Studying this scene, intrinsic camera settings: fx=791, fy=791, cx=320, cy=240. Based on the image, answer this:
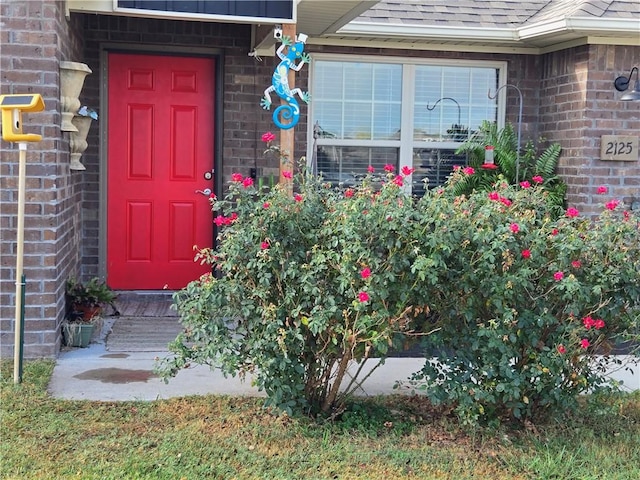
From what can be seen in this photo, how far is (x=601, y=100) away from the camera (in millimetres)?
7445

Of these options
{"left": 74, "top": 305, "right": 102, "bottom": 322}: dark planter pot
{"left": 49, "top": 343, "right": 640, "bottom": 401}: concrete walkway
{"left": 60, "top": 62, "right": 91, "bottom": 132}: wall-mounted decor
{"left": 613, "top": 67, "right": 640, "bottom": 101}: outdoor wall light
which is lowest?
{"left": 49, "top": 343, "right": 640, "bottom": 401}: concrete walkway

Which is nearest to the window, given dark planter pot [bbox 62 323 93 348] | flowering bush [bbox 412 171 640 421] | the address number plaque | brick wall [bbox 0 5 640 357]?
brick wall [bbox 0 5 640 357]

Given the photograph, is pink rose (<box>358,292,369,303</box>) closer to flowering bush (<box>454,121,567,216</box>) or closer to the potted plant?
the potted plant

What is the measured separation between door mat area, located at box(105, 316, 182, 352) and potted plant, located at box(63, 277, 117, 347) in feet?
0.65

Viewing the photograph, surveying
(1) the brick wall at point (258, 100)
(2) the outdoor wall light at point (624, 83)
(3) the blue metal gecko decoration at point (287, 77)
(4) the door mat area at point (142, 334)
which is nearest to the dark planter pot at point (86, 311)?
(4) the door mat area at point (142, 334)

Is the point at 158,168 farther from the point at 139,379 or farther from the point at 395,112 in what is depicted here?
the point at 139,379

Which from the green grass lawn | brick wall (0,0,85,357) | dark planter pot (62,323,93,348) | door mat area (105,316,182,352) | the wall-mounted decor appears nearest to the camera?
the green grass lawn

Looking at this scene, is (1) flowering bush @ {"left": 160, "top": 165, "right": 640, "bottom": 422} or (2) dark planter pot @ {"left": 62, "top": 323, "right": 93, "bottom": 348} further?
(2) dark planter pot @ {"left": 62, "top": 323, "right": 93, "bottom": 348}

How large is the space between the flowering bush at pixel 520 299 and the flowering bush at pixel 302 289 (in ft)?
0.66

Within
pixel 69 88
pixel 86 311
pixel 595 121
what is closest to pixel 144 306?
pixel 86 311

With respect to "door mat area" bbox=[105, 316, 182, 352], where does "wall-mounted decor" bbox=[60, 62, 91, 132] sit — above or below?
above

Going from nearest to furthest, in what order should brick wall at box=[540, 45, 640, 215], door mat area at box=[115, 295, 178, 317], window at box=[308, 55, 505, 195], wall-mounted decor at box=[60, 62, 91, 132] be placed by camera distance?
wall-mounted decor at box=[60, 62, 91, 132] < door mat area at box=[115, 295, 178, 317] < brick wall at box=[540, 45, 640, 215] < window at box=[308, 55, 505, 195]

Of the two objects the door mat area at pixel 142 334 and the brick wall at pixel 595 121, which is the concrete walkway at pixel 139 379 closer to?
the door mat area at pixel 142 334

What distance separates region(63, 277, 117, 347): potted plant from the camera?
18.8 feet
